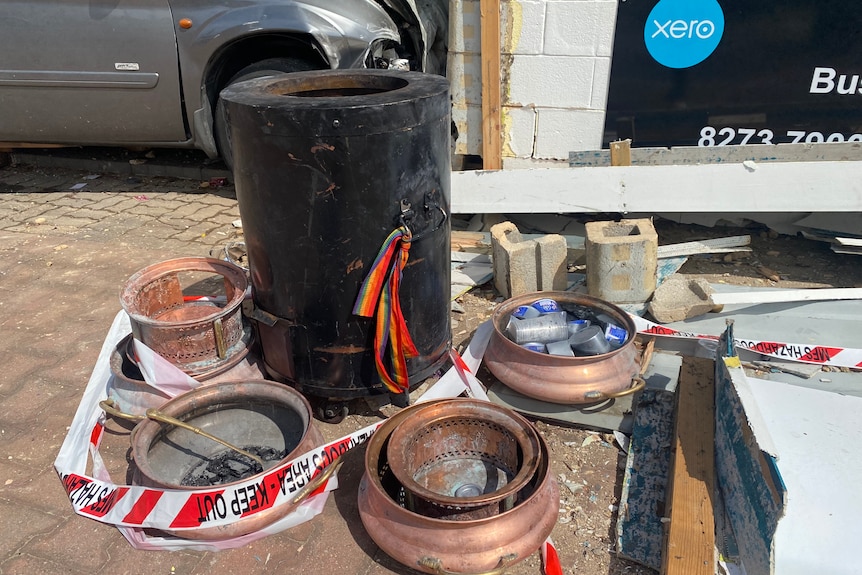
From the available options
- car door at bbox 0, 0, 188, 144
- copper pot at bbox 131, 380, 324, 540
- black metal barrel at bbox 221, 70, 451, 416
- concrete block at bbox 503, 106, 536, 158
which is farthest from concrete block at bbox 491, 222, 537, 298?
car door at bbox 0, 0, 188, 144

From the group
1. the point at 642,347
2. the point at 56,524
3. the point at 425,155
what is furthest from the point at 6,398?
the point at 642,347

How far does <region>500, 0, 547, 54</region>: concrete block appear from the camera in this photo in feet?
14.8

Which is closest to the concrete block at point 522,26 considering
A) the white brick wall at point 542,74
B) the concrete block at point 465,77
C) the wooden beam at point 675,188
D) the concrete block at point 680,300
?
the white brick wall at point 542,74

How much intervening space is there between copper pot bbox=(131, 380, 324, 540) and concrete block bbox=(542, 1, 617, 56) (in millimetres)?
3318

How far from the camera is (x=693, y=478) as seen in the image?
227 cm

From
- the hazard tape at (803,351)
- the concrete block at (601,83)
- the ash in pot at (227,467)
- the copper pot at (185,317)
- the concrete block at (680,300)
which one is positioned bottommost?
the ash in pot at (227,467)

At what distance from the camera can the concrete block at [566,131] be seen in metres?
4.79

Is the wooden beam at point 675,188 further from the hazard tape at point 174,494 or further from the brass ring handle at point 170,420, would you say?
the brass ring handle at point 170,420

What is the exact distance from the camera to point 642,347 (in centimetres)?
330

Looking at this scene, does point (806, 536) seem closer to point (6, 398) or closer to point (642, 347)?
point (642, 347)

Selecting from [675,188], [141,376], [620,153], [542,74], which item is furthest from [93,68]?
[675,188]

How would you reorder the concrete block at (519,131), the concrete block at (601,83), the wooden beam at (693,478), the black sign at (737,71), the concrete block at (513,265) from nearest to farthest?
the wooden beam at (693,478) < the concrete block at (513,265) < the black sign at (737,71) < the concrete block at (601,83) < the concrete block at (519,131)

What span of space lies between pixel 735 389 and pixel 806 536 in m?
0.53

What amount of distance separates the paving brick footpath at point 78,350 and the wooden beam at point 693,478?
502mm
